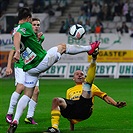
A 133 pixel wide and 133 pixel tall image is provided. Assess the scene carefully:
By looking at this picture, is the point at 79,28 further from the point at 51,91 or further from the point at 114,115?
the point at 51,91

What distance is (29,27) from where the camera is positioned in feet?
34.7

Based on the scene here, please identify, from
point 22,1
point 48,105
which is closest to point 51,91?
point 48,105

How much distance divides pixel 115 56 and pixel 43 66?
75.0ft

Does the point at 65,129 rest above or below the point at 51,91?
above

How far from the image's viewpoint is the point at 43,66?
34.4 feet

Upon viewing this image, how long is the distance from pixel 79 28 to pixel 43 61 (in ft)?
2.90

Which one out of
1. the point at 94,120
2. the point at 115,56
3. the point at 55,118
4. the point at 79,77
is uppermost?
the point at 79,77

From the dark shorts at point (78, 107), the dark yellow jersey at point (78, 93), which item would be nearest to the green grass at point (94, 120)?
the dark shorts at point (78, 107)

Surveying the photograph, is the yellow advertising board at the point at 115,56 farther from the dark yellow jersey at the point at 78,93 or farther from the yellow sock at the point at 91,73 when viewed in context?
the yellow sock at the point at 91,73

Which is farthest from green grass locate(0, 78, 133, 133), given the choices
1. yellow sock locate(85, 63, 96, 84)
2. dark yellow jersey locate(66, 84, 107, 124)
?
yellow sock locate(85, 63, 96, 84)

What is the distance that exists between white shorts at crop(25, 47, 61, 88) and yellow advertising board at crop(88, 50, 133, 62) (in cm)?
2203

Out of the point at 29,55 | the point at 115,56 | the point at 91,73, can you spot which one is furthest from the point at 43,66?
the point at 115,56

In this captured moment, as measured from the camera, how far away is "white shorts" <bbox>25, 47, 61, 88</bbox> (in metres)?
10.3

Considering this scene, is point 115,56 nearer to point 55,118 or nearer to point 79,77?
point 79,77
